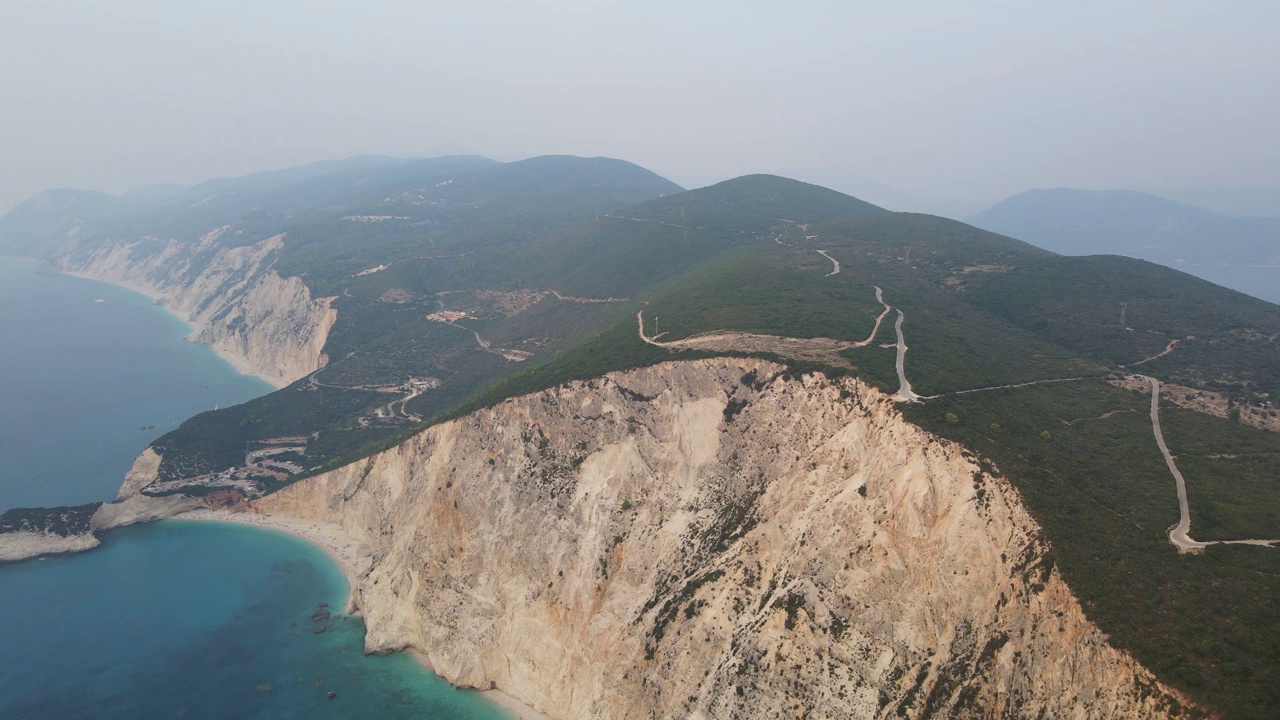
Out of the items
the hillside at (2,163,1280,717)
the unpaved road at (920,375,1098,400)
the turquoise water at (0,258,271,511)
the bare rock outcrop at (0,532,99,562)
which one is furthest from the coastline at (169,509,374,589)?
the unpaved road at (920,375,1098,400)

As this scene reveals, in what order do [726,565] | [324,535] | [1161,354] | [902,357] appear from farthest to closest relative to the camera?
[324,535] < [1161,354] < [902,357] < [726,565]

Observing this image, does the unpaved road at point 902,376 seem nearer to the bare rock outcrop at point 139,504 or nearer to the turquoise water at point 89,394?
the bare rock outcrop at point 139,504

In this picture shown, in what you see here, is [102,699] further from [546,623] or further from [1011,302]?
[1011,302]

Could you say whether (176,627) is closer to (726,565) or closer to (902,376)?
(726,565)

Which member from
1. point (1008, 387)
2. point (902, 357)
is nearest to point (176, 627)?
point (902, 357)

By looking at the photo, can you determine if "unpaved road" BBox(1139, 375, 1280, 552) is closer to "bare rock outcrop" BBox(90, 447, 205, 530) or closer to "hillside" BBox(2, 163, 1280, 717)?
"hillside" BBox(2, 163, 1280, 717)

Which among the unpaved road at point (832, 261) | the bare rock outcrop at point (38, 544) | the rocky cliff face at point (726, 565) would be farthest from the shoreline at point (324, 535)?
the unpaved road at point (832, 261)
